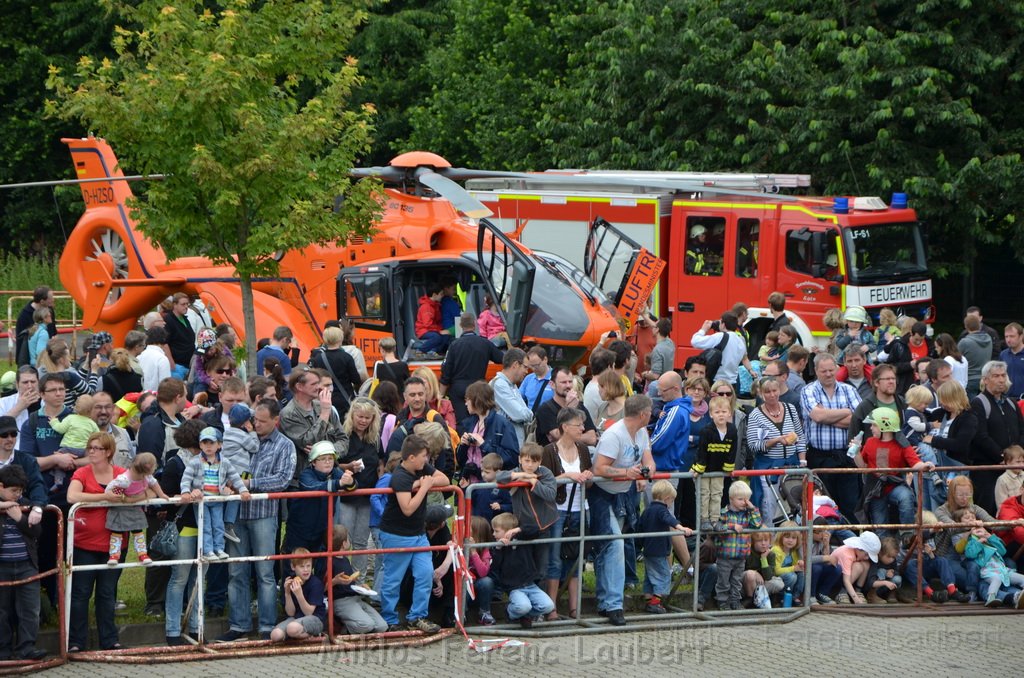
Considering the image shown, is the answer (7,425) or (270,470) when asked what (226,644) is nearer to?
(270,470)

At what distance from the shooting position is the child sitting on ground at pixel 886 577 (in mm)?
11359

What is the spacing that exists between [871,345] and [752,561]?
232 inches

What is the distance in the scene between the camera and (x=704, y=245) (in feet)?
67.8

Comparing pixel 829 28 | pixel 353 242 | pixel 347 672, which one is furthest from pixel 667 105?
pixel 347 672

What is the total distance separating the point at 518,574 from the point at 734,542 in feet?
5.76

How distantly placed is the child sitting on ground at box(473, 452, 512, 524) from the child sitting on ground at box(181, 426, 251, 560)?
181 centimetres

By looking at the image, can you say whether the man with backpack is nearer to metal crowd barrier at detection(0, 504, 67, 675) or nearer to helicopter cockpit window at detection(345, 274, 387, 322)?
metal crowd barrier at detection(0, 504, 67, 675)

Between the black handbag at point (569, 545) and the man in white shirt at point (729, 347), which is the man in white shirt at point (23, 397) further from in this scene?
the man in white shirt at point (729, 347)

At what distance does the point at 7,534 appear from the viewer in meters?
9.02

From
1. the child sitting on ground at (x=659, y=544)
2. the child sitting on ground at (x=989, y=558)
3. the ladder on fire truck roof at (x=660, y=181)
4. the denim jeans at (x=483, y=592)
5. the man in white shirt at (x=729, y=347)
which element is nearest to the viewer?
the denim jeans at (x=483, y=592)

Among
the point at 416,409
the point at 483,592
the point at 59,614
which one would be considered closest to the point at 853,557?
the point at 483,592

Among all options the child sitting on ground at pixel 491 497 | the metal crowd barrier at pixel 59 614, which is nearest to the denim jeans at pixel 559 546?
the child sitting on ground at pixel 491 497

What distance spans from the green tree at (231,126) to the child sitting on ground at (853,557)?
7132 millimetres

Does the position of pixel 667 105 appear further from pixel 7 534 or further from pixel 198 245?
pixel 7 534
